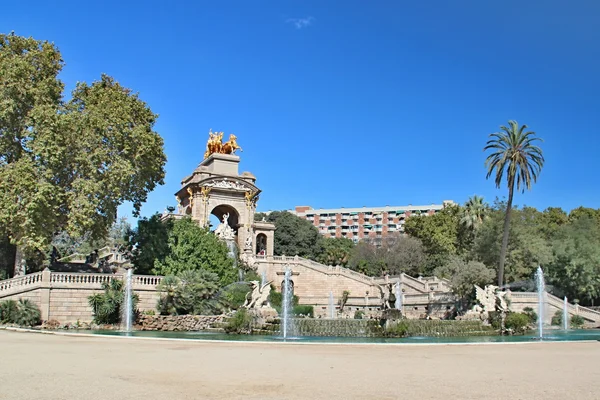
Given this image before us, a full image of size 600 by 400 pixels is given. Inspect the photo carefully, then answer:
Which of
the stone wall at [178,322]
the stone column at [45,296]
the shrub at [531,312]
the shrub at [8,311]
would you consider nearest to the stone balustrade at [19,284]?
the stone column at [45,296]

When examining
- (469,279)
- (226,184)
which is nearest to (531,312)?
(469,279)

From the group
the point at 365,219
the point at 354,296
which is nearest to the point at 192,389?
the point at 354,296

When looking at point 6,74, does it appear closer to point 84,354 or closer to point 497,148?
point 84,354

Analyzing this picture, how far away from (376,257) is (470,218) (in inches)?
528

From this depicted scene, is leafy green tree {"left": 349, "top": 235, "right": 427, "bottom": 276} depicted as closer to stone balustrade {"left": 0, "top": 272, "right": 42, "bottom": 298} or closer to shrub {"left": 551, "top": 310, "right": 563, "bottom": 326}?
shrub {"left": 551, "top": 310, "right": 563, "bottom": 326}

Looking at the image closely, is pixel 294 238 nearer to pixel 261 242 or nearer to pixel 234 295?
pixel 261 242

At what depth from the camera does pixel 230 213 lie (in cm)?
6275

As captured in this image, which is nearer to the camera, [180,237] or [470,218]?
[180,237]

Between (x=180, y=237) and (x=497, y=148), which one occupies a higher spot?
(x=497, y=148)

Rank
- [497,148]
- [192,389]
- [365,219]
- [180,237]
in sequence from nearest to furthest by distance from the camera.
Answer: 1. [192,389]
2. [180,237]
3. [497,148]
4. [365,219]

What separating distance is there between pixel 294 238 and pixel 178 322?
154 ft

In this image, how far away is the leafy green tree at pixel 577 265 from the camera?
44594mm

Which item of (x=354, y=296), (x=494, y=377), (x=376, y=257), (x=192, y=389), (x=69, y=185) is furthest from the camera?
(x=376, y=257)

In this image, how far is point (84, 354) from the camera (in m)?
12.7
